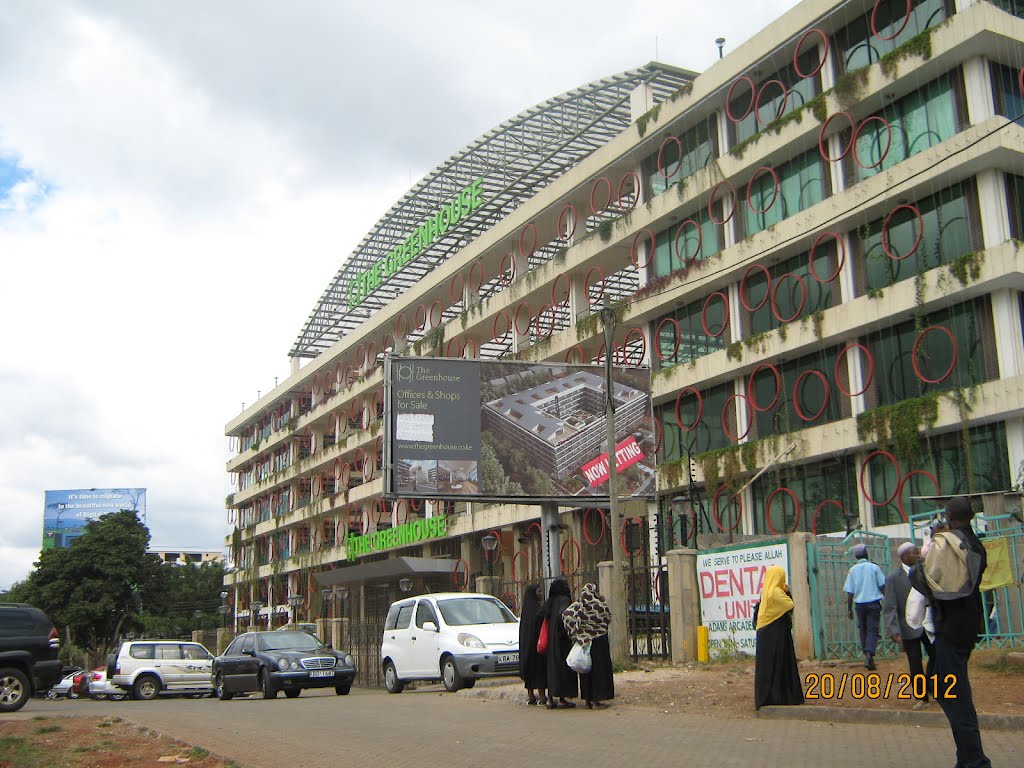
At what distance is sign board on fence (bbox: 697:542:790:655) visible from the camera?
17094mm

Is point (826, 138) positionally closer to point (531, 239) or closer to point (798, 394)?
point (798, 394)

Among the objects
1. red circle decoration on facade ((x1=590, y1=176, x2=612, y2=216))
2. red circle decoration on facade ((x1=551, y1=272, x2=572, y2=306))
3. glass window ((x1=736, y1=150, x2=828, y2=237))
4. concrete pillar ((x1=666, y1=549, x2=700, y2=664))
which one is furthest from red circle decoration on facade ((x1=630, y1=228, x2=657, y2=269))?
concrete pillar ((x1=666, y1=549, x2=700, y2=664))

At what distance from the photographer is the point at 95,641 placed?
52375 millimetres

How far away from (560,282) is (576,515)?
844 cm

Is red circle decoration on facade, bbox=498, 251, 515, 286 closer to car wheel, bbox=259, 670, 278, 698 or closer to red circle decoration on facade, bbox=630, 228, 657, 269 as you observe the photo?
red circle decoration on facade, bbox=630, 228, 657, 269

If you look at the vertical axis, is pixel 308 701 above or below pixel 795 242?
below

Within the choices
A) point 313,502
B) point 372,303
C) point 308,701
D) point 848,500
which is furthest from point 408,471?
point 313,502

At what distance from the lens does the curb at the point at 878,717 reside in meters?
8.98

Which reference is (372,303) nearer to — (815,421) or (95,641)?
(95,641)

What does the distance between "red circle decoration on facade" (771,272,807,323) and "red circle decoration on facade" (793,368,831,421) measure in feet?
5.15

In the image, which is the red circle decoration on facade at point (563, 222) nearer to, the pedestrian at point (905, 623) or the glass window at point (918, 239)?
the glass window at point (918, 239)

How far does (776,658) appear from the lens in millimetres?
11070
